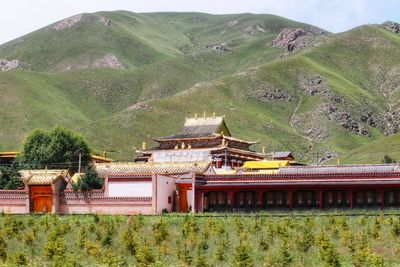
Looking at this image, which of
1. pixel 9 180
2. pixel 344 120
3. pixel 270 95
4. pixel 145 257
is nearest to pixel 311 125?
pixel 344 120

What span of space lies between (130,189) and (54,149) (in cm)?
3589

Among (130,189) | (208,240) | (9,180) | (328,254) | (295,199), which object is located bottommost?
(328,254)

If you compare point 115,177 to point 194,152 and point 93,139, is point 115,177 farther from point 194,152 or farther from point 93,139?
point 93,139

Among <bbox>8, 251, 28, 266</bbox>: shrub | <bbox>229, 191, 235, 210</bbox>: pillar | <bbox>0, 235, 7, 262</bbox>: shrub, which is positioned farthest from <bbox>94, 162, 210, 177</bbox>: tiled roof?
<bbox>8, 251, 28, 266</bbox>: shrub

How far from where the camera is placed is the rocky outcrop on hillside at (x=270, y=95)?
179750 millimetres

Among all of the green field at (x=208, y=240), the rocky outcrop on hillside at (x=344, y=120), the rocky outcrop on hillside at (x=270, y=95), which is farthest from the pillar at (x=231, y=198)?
the rocky outcrop on hillside at (x=270, y=95)

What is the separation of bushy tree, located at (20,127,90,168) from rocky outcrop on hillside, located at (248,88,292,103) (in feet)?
262

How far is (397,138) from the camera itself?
440 ft

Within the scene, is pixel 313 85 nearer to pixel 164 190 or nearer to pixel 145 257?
pixel 164 190

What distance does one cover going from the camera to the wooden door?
68312mm

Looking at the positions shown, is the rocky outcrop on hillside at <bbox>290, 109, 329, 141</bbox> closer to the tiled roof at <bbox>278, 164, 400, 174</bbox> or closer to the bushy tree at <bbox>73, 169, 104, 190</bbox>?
the tiled roof at <bbox>278, 164, 400, 174</bbox>

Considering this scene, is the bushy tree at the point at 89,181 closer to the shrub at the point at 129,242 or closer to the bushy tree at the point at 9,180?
the bushy tree at the point at 9,180

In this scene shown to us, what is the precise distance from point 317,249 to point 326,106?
126 metres

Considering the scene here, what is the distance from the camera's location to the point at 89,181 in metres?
71.9
